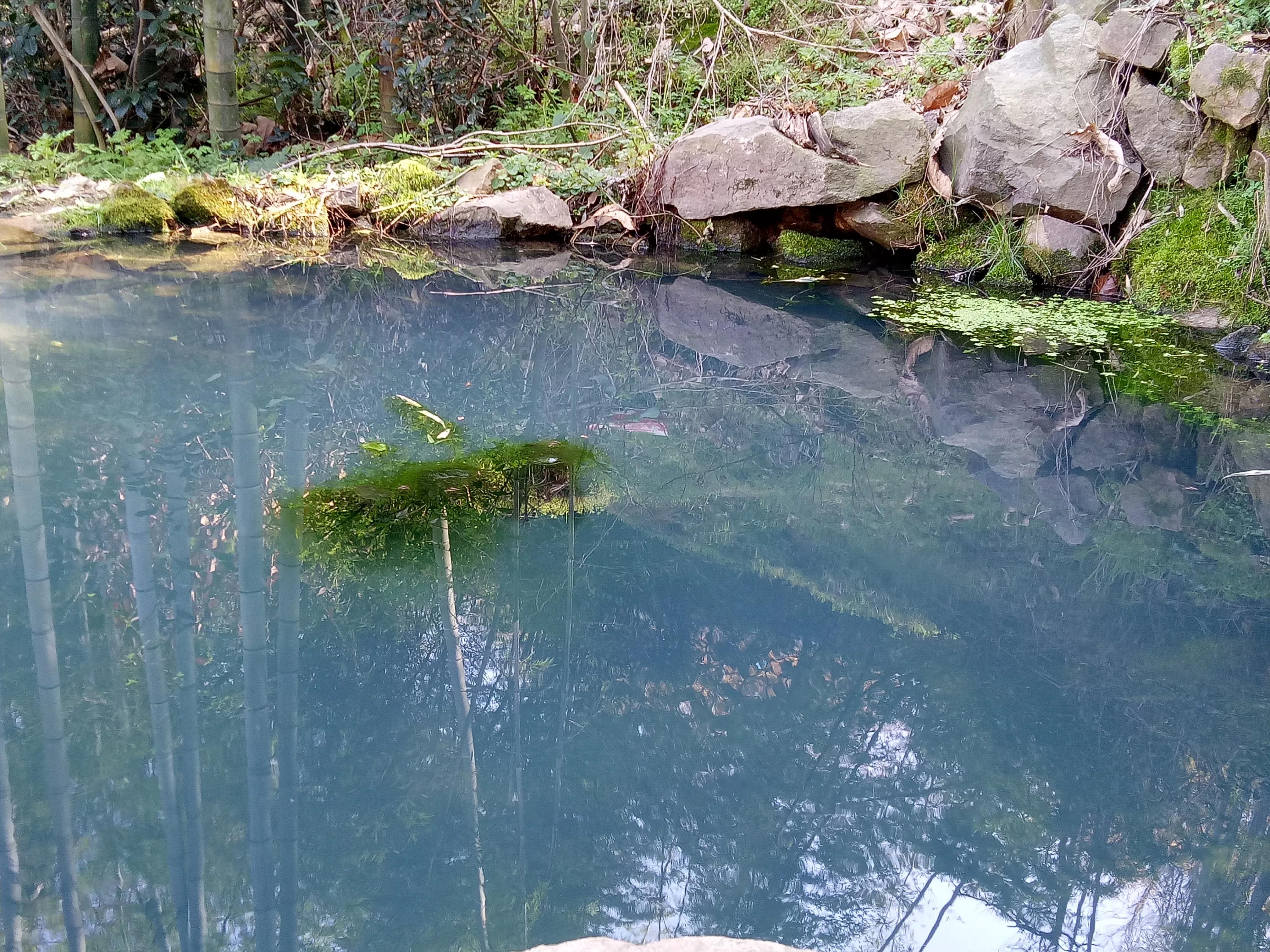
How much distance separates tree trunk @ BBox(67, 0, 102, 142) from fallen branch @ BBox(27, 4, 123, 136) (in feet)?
0.13

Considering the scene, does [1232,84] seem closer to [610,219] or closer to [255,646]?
[610,219]

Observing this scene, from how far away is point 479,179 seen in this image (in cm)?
734

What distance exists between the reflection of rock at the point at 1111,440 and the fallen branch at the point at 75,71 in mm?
7343

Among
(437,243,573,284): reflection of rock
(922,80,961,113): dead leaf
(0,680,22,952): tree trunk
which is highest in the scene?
(922,80,961,113): dead leaf

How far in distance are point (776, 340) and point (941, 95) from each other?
2.73 m

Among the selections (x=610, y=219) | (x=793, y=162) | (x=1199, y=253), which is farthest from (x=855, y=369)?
(x=610, y=219)

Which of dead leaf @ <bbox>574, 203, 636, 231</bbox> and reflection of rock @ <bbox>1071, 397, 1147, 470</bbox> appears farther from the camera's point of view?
dead leaf @ <bbox>574, 203, 636, 231</bbox>

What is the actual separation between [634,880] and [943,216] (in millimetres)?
5526

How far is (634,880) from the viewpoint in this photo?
191cm

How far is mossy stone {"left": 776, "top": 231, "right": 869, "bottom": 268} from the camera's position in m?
6.94

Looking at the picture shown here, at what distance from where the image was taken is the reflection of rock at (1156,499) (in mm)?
3320

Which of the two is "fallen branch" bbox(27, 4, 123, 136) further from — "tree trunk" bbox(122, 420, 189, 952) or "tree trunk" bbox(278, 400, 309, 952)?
"tree trunk" bbox(278, 400, 309, 952)

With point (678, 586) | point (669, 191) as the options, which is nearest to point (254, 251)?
point (669, 191)

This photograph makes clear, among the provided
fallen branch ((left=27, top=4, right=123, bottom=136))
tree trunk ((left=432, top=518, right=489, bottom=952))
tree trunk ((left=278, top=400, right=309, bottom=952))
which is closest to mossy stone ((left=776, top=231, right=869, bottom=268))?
tree trunk ((left=278, top=400, right=309, bottom=952))
